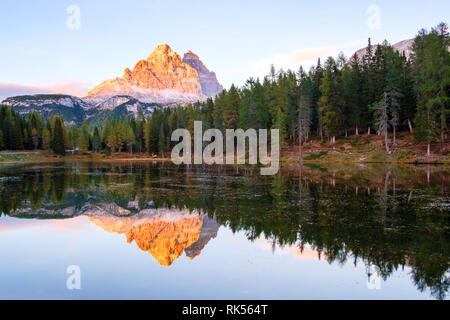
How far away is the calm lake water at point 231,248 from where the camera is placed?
9602 mm

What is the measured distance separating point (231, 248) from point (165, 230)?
14.2 feet

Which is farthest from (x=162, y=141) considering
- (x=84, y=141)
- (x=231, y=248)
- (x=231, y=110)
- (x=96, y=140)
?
(x=231, y=248)

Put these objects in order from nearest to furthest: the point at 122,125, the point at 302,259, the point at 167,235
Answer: the point at 302,259 → the point at 167,235 → the point at 122,125

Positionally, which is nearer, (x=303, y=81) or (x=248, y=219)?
(x=248, y=219)

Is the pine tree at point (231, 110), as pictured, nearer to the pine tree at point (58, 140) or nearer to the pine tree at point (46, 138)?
the pine tree at point (58, 140)

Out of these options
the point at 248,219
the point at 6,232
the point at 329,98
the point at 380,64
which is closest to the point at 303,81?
the point at 329,98

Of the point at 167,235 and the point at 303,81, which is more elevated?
the point at 303,81

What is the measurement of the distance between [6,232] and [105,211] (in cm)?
634

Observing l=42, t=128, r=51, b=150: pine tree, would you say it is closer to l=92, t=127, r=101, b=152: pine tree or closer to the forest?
the forest

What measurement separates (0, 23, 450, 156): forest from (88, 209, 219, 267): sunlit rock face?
169 feet

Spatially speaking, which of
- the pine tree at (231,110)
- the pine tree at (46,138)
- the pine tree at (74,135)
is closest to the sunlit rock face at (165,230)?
the pine tree at (231,110)

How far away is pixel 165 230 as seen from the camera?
647 inches
